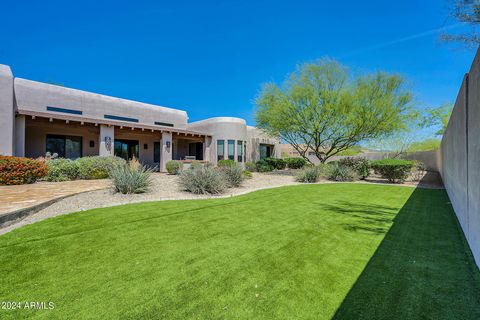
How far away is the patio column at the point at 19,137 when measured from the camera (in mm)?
10984

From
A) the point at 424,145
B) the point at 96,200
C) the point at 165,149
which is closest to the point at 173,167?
the point at 165,149

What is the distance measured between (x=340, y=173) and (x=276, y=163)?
8.96m

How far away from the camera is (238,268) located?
2.87m

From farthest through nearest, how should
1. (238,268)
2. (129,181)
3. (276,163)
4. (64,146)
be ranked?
1. (276,163)
2. (64,146)
3. (129,181)
4. (238,268)

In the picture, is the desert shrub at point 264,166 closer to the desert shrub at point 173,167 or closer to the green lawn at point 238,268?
the desert shrub at point 173,167

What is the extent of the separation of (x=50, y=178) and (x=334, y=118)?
17.0 meters

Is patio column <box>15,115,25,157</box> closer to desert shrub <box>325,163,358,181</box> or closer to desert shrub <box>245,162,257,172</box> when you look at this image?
desert shrub <box>245,162,257,172</box>

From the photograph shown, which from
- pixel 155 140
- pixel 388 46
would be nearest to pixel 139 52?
pixel 155 140

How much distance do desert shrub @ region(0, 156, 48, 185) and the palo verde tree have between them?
561 inches

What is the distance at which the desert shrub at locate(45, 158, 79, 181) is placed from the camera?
9859 millimetres

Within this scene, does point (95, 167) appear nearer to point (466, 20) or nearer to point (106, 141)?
point (106, 141)

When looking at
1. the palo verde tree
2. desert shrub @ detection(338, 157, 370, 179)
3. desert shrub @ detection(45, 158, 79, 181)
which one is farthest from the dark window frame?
desert shrub @ detection(338, 157, 370, 179)

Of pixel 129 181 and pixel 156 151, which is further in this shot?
pixel 156 151

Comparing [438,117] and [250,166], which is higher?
[438,117]
